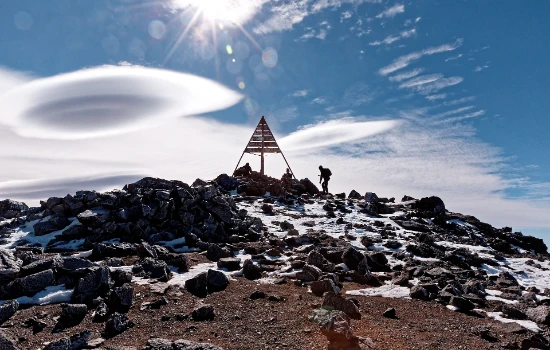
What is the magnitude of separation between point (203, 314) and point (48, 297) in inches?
212

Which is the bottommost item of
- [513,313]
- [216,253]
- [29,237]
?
[513,313]

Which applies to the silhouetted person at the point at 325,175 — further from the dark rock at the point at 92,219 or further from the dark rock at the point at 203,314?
the dark rock at the point at 203,314

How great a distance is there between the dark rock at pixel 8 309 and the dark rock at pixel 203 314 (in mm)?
5363

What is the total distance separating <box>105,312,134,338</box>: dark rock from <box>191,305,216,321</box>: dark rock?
1.65 meters

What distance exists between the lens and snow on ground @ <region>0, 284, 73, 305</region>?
11.1 m

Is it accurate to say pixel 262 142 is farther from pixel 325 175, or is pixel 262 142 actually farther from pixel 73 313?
pixel 73 313

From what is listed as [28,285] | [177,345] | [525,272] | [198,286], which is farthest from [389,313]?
[525,272]

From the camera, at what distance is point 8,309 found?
406 inches

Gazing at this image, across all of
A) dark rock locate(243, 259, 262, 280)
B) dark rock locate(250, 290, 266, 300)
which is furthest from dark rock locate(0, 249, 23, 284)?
dark rock locate(250, 290, 266, 300)

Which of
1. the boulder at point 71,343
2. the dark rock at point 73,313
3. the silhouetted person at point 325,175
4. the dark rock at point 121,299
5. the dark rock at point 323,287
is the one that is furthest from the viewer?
the silhouetted person at point 325,175

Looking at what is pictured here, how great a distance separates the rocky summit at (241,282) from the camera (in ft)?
29.9

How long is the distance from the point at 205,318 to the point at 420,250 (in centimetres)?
1458

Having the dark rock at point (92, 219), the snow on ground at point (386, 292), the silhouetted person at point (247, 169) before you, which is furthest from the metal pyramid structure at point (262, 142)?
the snow on ground at point (386, 292)

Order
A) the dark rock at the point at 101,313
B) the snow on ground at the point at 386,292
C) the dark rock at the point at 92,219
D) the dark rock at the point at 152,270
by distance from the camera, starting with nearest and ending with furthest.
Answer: the dark rock at the point at 101,313
the snow on ground at the point at 386,292
the dark rock at the point at 152,270
the dark rock at the point at 92,219
